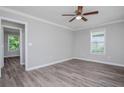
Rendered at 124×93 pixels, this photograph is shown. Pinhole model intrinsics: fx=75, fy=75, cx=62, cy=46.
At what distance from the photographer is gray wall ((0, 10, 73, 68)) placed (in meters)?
3.37

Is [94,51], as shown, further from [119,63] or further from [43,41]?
[43,41]

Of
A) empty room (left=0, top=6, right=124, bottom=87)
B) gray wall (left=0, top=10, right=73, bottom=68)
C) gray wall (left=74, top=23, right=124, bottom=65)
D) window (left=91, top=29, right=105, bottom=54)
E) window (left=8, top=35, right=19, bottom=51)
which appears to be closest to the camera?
empty room (left=0, top=6, right=124, bottom=87)

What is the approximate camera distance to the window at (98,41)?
186 inches

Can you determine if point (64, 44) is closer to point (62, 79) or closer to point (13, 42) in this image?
point (62, 79)

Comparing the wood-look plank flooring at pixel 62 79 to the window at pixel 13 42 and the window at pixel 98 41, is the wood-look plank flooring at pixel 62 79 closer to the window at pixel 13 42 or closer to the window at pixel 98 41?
the window at pixel 98 41

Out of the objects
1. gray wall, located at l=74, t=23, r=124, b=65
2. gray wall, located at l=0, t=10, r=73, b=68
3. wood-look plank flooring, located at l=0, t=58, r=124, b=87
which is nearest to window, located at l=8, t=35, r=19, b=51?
wood-look plank flooring, located at l=0, t=58, r=124, b=87

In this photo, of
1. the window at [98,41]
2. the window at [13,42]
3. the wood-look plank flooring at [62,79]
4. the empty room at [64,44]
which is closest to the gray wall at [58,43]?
the empty room at [64,44]

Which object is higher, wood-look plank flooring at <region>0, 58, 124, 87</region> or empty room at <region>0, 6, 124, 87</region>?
empty room at <region>0, 6, 124, 87</region>

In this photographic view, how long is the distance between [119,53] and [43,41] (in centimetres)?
408

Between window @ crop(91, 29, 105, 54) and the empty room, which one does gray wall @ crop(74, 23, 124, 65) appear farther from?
window @ crop(91, 29, 105, 54)

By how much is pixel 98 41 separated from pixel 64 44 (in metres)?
2.26

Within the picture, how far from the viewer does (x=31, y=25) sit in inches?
134

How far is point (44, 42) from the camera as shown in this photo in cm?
396
